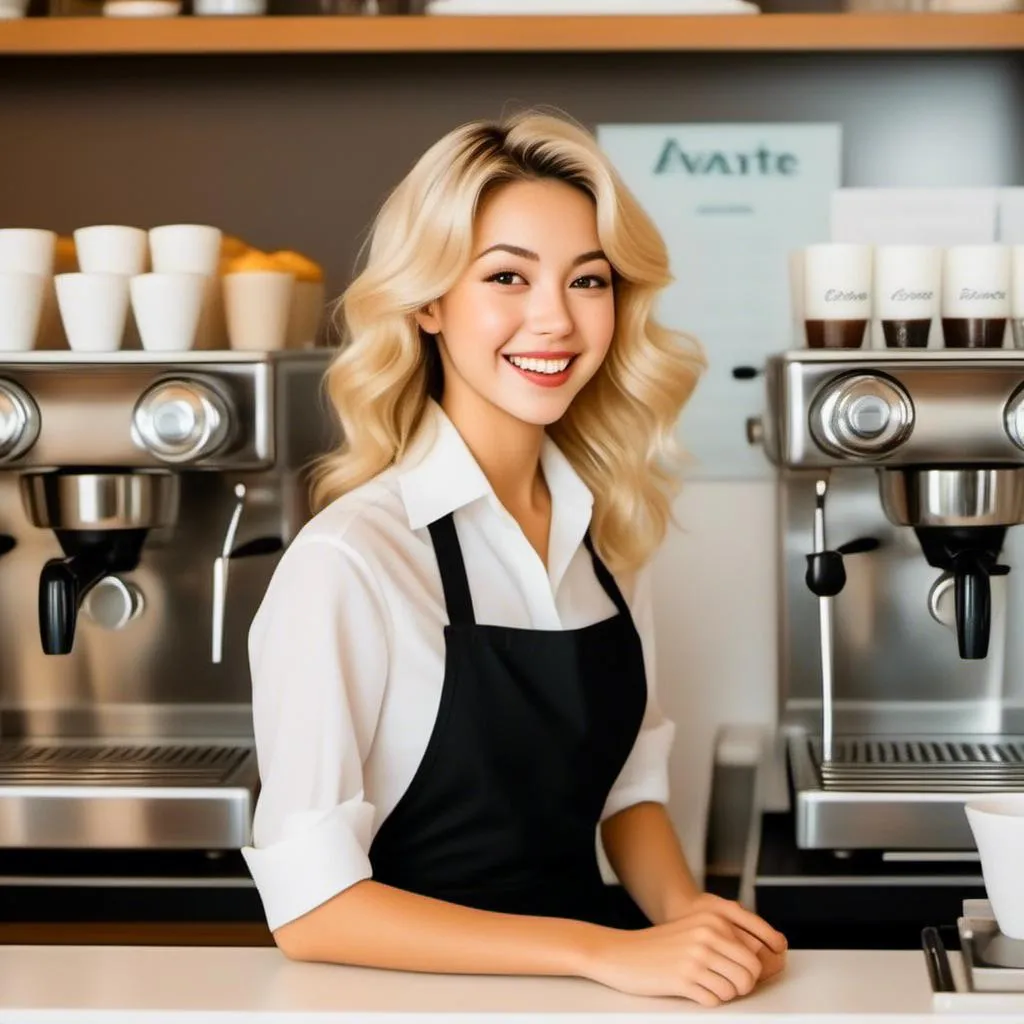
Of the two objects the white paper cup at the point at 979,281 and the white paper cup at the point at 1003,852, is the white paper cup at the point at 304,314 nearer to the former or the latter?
the white paper cup at the point at 979,281

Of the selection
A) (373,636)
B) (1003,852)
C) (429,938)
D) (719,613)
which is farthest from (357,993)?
(719,613)

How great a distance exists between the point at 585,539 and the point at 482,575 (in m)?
0.22

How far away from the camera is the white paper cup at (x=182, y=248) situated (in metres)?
1.88

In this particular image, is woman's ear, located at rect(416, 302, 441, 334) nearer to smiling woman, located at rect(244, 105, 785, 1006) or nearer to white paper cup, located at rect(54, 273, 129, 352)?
smiling woman, located at rect(244, 105, 785, 1006)

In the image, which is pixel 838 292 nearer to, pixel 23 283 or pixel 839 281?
pixel 839 281

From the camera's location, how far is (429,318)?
1.62 meters

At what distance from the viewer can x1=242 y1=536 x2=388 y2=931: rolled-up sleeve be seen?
1.34 meters

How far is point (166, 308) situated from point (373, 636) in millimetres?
561

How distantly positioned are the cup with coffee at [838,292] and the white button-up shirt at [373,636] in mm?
323

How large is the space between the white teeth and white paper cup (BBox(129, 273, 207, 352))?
44cm

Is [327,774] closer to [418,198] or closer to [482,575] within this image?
[482,575]

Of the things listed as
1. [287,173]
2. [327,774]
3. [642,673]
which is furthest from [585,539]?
[287,173]

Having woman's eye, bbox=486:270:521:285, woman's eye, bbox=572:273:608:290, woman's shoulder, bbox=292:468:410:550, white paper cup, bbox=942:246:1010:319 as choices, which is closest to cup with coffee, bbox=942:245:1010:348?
white paper cup, bbox=942:246:1010:319

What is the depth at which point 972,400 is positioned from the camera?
1777 mm
